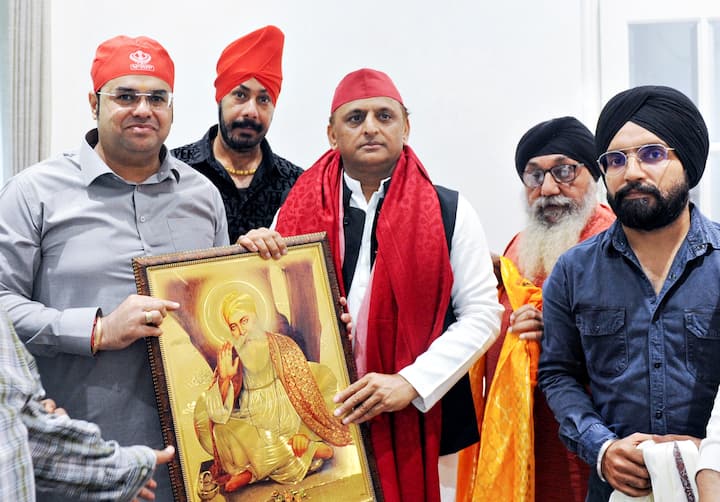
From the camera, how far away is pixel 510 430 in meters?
2.76

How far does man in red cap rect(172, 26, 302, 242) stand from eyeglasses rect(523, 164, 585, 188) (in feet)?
3.26

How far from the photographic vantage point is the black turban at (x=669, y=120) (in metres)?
2.19

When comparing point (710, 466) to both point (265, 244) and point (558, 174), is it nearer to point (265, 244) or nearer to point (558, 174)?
point (265, 244)

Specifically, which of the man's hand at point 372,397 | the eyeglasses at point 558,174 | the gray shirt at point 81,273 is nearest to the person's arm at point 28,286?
the gray shirt at point 81,273

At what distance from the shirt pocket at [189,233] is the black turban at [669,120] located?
3.92ft

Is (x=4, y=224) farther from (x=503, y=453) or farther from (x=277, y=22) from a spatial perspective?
(x=277, y=22)

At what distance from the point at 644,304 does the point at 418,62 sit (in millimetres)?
2371

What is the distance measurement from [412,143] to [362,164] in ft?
5.30

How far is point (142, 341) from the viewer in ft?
7.38

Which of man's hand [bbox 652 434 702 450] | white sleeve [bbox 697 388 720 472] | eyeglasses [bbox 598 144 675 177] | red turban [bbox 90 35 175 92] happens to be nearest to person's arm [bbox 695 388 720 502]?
white sleeve [bbox 697 388 720 472]

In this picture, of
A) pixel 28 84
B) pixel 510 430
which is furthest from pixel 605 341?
pixel 28 84

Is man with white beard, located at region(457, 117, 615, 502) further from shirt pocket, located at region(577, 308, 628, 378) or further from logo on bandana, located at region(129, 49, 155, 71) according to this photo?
logo on bandana, located at region(129, 49, 155, 71)

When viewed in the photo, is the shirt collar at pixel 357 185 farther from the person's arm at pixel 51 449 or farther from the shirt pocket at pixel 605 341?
the person's arm at pixel 51 449

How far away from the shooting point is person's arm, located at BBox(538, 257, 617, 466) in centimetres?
223
